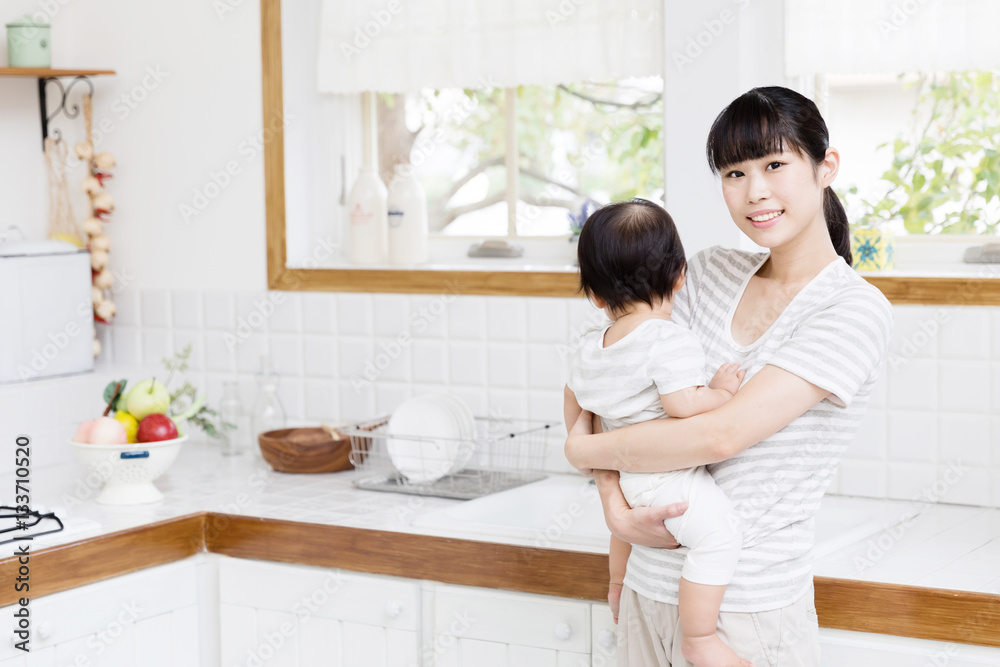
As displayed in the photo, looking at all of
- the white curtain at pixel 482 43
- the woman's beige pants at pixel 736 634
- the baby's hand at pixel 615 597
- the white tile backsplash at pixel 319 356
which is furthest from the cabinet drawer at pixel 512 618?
the white curtain at pixel 482 43

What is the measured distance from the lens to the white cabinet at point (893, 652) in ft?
5.07

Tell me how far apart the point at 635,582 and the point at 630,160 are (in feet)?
4.13

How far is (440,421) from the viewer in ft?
7.68

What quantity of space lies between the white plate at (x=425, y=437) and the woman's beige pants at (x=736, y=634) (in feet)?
2.75

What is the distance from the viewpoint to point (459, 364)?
253cm

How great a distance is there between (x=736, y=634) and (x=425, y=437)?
1.02 meters

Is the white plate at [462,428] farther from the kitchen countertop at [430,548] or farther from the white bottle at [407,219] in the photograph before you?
the white bottle at [407,219]

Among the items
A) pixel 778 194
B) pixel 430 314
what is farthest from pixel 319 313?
pixel 778 194

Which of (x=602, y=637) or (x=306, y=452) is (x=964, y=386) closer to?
(x=602, y=637)

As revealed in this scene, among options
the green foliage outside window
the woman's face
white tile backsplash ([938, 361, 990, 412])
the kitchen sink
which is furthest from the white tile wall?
the woman's face

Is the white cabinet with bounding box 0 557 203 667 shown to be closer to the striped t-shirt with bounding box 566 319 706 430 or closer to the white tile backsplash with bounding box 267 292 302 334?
the white tile backsplash with bounding box 267 292 302 334

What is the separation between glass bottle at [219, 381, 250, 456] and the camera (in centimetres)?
270

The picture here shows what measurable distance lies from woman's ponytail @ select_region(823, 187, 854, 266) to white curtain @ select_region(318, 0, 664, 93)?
881 millimetres

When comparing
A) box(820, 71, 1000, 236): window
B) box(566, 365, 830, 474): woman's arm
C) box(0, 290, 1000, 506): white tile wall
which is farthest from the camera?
box(820, 71, 1000, 236): window
